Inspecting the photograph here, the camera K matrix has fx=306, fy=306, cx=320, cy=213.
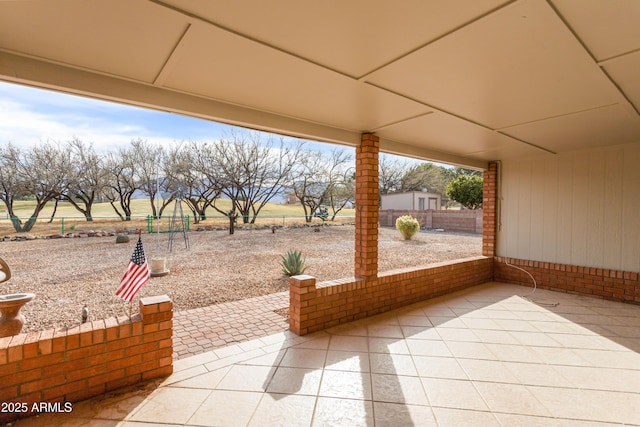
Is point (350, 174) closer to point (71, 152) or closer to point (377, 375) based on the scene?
point (71, 152)

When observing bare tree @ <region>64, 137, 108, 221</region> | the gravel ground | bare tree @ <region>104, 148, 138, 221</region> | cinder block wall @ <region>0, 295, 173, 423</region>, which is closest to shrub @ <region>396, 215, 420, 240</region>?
the gravel ground

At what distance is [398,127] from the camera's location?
3.26m

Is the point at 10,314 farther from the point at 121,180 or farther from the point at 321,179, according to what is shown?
the point at 321,179

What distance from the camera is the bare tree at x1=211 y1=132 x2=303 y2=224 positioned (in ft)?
52.9

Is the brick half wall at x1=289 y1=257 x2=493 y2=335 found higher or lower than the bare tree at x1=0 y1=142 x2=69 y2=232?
lower

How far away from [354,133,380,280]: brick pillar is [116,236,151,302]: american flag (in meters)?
2.17

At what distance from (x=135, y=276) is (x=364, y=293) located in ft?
7.46

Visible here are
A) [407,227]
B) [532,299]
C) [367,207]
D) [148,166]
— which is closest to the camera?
[367,207]

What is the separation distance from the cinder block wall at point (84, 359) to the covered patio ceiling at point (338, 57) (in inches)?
60.0

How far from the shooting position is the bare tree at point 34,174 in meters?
13.0

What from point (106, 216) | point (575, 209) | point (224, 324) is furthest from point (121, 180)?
point (575, 209)

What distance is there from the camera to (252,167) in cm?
1683

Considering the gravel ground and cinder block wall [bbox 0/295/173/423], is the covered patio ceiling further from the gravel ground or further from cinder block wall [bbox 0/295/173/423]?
the gravel ground

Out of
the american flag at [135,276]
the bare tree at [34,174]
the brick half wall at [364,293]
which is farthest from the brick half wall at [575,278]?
the bare tree at [34,174]
